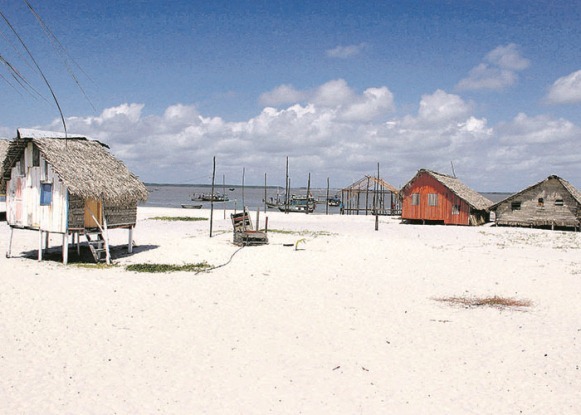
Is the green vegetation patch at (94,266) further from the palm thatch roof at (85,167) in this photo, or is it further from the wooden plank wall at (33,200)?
the palm thatch roof at (85,167)

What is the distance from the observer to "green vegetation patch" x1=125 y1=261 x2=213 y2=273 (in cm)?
1873

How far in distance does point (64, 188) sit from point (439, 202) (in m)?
34.2

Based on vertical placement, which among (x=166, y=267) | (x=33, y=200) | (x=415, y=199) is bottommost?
(x=166, y=267)

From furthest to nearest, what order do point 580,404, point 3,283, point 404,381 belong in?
1. point 3,283
2. point 404,381
3. point 580,404

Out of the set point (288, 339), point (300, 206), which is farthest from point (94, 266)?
point (300, 206)

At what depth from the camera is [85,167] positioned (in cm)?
2031

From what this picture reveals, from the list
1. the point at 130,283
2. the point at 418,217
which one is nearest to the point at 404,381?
the point at 130,283

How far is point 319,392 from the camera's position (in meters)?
8.21

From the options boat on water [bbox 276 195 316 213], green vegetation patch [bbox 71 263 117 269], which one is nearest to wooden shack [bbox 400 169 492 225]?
boat on water [bbox 276 195 316 213]

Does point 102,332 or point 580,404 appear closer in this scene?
point 580,404

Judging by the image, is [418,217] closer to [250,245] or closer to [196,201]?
[250,245]

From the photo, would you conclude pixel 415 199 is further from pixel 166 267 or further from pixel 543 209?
pixel 166 267

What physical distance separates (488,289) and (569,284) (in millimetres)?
3238

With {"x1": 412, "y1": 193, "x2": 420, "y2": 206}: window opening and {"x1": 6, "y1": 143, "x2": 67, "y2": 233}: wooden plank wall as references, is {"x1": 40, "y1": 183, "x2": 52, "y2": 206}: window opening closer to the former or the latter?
{"x1": 6, "y1": 143, "x2": 67, "y2": 233}: wooden plank wall
